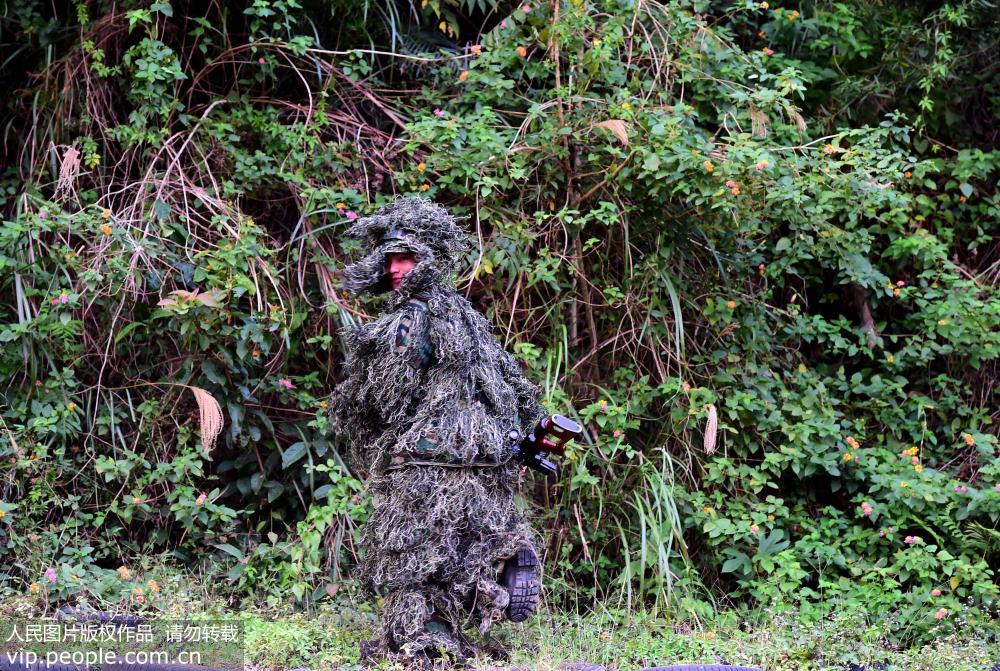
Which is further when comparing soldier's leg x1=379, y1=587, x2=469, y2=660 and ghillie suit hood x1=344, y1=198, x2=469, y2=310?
ghillie suit hood x1=344, y1=198, x2=469, y2=310

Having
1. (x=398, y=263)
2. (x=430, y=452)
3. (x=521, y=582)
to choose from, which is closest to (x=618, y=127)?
(x=398, y=263)

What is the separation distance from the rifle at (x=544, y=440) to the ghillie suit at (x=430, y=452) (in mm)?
52

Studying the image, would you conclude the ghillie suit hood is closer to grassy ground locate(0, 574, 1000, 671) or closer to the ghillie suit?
the ghillie suit

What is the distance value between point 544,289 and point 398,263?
1.88 meters

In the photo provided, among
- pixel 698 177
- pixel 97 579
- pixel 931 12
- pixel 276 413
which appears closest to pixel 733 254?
pixel 698 177

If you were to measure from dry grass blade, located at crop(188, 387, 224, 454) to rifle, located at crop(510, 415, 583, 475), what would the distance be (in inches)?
61.9

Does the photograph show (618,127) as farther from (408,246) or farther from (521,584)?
(521,584)

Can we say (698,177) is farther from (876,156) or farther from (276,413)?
(276,413)

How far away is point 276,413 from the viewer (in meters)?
5.71

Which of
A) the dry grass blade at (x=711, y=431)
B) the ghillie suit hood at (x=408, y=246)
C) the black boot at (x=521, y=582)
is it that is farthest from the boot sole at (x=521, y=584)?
the dry grass blade at (x=711, y=431)

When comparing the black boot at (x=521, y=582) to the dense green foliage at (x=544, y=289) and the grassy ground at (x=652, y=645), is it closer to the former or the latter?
the grassy ground at (x=652, y=645)

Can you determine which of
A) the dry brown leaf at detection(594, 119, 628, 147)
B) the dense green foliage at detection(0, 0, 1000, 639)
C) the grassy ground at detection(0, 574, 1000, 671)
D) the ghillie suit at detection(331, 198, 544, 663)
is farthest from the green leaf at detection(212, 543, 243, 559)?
the dry brown leaf at detection(594, 119, 628, 147)

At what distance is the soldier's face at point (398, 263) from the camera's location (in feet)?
13.5

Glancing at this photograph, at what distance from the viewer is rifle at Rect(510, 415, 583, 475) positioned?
3.89m
